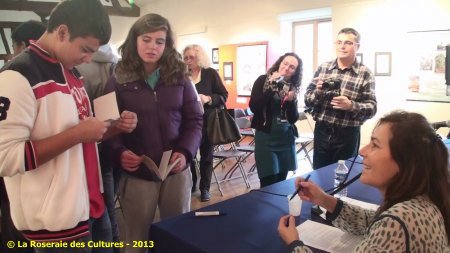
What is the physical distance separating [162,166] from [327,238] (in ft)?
2.69

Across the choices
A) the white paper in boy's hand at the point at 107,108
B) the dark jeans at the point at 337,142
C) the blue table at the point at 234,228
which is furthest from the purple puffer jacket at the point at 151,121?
the dark jeans at the point at 337,142

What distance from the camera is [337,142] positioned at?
264cm

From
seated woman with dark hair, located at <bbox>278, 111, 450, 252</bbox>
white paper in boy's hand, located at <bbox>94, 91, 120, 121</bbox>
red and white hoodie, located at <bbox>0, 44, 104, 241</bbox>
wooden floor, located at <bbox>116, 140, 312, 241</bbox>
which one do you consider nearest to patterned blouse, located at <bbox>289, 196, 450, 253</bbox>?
seated woman with dark hair, located at <bbox>278, 111, 450, 252</bbox>

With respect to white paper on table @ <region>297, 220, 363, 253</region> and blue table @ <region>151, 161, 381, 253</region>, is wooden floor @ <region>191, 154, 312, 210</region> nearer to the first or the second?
blue table @ <region>151, 161, 381, 253</region>

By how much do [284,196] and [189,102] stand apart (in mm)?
682

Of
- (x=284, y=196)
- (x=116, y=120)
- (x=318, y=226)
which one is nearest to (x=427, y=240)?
(x=318, y=226)

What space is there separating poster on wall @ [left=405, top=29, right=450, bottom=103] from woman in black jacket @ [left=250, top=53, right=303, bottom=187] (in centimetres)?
230

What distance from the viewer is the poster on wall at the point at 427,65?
403 cm

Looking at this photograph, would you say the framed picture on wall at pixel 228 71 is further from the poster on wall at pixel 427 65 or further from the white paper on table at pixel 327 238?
the white paper on table at pixel 327 238

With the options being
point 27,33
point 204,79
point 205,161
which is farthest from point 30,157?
point 205,161

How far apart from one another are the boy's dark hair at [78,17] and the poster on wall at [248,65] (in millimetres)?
5372

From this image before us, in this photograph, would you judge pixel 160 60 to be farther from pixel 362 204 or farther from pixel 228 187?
pixel 228 187

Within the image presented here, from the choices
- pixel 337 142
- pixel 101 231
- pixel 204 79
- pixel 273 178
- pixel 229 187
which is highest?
pixel 204 79

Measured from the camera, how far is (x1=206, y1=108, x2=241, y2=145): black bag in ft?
11.3
